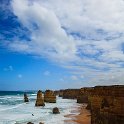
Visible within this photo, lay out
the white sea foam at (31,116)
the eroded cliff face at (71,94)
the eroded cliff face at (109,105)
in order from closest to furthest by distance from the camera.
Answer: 1. the eroded cliff face at (109,105)
2. the white sea foam at (31,116)
3. the eroded cliff face at (71,94)

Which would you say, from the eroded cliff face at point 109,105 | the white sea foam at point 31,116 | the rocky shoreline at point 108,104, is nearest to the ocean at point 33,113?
the white sea foam at point 31,116

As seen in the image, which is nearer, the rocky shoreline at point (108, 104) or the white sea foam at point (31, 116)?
the rocky shoreline at point (108, 104)

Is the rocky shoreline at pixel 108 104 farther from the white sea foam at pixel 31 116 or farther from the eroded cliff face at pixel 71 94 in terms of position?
the eroded cliff face at pixel 71 94

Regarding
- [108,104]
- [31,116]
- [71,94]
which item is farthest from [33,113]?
[71,94]

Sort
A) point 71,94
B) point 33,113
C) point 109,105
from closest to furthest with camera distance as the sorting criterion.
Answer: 1. point 109,105
2. point 33,113
3. point 71,94

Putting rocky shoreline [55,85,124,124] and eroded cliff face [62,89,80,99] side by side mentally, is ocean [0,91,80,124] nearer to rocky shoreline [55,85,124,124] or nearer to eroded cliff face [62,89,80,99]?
→ rocky shoreline [55,85,124,124]

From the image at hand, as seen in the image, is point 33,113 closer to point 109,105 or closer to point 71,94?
point 109,105

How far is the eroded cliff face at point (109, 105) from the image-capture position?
20.6m

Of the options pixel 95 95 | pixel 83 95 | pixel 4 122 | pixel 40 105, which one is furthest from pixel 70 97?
pixel 95 95

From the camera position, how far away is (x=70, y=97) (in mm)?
99250

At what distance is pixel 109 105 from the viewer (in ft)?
72.3

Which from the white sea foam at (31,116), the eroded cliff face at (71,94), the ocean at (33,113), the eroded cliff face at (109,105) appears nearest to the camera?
the eroded cliff face at (109,105)

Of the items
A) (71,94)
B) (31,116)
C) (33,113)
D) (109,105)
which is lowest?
(31,116)

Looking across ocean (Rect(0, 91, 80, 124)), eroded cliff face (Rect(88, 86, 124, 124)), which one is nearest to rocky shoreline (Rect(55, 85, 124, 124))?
eroded cliff face (Rect(88, 86, 124, 124))
